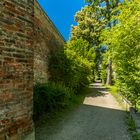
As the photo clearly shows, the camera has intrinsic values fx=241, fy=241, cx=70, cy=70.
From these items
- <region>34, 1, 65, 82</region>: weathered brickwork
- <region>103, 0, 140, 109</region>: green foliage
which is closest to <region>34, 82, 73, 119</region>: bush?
<region>34, 1, 65, 82</region>: weathered brickwork

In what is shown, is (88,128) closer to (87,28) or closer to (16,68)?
(16,68)

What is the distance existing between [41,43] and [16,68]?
689 centimetres

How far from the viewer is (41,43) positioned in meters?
10.9

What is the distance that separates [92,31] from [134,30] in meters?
25.0

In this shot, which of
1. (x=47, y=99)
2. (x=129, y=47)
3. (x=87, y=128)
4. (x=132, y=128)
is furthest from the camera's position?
(x=129, y=47)

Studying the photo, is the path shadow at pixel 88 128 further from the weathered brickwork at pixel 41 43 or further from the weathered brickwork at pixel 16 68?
the weathered brickwork at pixel 41 43

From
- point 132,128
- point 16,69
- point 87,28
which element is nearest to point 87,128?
point 132,128

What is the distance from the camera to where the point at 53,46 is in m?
13.7

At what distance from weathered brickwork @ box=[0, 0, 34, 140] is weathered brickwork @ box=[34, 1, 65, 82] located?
5240 mm

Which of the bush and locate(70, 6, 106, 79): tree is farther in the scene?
locate(70, 6, 106, 79): tree

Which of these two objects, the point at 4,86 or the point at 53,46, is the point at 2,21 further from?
the point at 53,46

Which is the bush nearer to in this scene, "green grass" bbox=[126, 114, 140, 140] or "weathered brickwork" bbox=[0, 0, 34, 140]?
"green grass" bbox=[126, 114, 140, 140]

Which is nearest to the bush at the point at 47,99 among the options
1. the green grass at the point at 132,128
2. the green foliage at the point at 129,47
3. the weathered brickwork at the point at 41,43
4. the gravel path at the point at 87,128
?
the gravel path at the point at 87,128

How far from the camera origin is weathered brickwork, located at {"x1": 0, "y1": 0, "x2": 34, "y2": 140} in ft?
12.5
